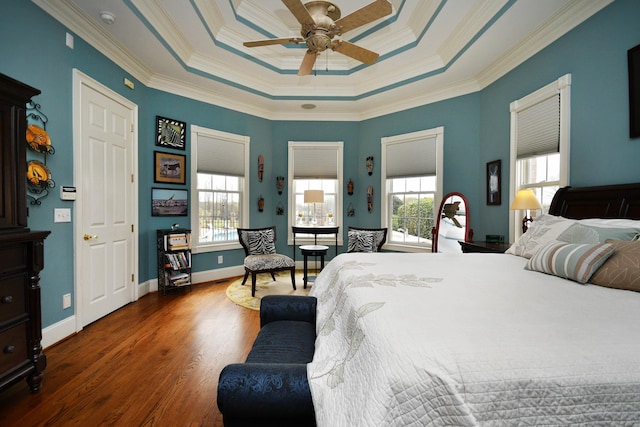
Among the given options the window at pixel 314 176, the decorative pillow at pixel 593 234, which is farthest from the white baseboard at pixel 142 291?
the decorative pillow at pixel 593 234

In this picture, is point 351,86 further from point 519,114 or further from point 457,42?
point 519,114

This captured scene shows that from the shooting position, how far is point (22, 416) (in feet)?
5.53

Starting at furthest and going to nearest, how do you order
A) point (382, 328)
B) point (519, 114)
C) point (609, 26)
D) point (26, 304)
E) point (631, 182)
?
point (519, 114), point (609, 26), point (631, 182), point (26, 304), point (382, 328)

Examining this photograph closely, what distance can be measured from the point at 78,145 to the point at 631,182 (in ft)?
15.6

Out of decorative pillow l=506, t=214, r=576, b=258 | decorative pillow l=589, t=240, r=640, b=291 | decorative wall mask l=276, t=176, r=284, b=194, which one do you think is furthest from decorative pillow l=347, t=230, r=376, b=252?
decorative pillow l=589, t=240, r=640, b=291

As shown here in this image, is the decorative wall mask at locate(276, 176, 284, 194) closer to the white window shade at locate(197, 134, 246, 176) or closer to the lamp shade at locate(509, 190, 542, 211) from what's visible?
the white window shade at locate(197, 134, 246, 176)

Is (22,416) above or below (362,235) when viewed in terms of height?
below

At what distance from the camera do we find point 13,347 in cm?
175

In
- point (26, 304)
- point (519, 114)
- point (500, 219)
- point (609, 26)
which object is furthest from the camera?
point (500, 219)

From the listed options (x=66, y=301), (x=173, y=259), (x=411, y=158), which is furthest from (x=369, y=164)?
(x=66, y=301)

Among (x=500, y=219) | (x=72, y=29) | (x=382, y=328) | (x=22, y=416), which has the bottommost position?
(x=22, y=416)

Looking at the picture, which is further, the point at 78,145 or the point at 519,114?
the point at 519,114

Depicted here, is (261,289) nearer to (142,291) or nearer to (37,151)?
(142,291)

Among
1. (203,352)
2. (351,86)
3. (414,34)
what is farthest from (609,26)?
(203,352)
